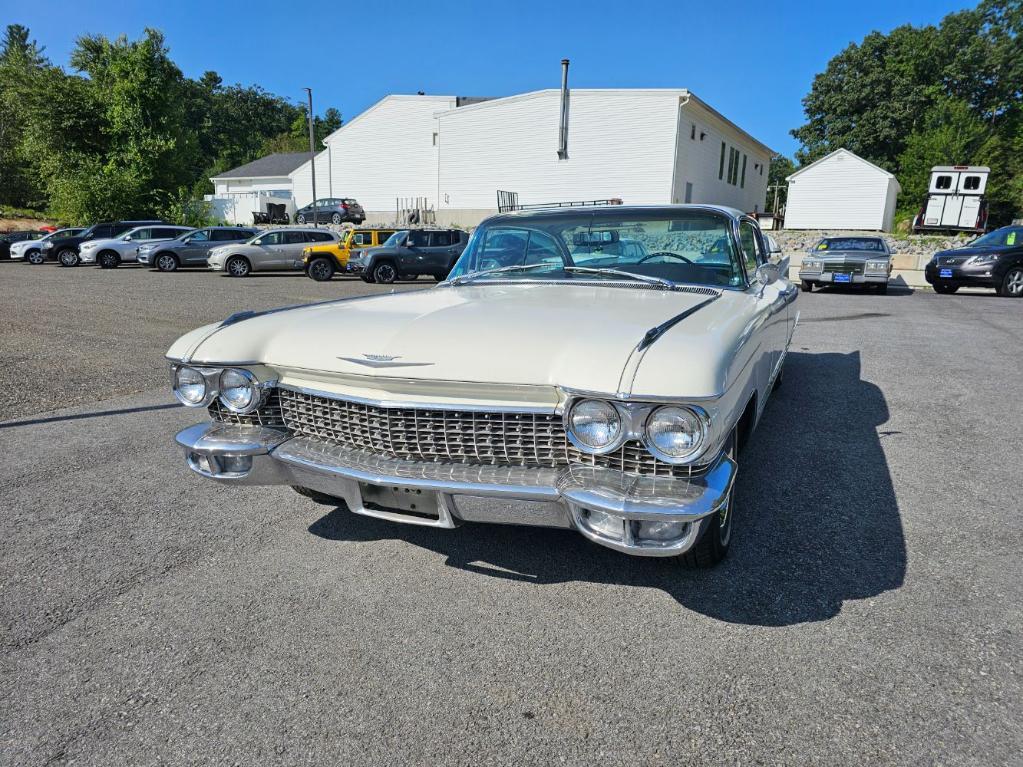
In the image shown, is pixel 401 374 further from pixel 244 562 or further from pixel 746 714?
pixel 746 714

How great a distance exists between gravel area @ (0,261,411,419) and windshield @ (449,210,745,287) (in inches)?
168

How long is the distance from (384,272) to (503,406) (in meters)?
16.8

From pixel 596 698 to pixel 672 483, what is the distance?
28.2 inches

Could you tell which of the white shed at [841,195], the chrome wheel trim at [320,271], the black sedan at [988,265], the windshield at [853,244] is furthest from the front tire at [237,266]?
the white shed at [841,195]

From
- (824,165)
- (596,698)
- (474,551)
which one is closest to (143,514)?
(474,551)

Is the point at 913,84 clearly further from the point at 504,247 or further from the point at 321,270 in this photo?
the point at 504,247

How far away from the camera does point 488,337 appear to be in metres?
2.52

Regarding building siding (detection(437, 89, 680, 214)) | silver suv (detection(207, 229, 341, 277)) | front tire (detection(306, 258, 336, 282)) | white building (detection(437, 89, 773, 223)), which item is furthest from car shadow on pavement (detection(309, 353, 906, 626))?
white building (detection(437, 89, 773, 223))

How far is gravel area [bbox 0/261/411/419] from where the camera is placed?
6.44 m

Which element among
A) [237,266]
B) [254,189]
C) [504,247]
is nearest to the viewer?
[504,247]

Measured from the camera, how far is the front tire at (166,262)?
22.0 meters

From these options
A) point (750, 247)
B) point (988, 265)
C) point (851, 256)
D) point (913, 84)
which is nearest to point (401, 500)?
point (750, 247)

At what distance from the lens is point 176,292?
15086 mm

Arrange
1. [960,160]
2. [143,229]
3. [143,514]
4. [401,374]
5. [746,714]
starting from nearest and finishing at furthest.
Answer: [746,714]
[401,374]
[143,514]
[143,229]
[960,160]
